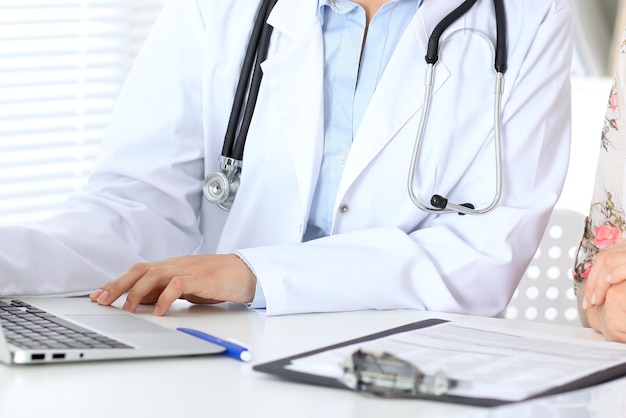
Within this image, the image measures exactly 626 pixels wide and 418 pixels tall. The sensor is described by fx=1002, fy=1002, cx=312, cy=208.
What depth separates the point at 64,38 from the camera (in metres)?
2.78

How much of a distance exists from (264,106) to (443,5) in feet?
1.11

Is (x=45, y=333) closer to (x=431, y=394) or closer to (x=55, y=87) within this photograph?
(x=431, y=394)

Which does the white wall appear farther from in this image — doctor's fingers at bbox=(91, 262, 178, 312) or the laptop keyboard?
the laptop keyboard

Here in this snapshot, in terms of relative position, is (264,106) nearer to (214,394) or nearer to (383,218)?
(383,218)

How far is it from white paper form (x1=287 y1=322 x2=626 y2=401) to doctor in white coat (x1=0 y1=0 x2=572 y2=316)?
0.26 m

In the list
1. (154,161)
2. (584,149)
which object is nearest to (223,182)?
(154,161)

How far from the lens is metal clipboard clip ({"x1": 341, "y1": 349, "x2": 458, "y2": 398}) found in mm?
945

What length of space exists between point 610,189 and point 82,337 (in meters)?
0.94

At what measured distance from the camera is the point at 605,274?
51.9 inches

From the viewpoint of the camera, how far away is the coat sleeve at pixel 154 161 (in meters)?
1.61

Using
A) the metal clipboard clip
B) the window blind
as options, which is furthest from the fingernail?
the window blind

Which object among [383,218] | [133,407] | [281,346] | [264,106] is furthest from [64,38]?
[133,407]

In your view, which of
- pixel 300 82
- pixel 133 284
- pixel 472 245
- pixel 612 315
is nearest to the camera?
pixel 612 315

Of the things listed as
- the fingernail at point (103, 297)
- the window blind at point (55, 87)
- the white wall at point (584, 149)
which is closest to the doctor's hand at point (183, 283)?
the fingernail at point (103, 297)
